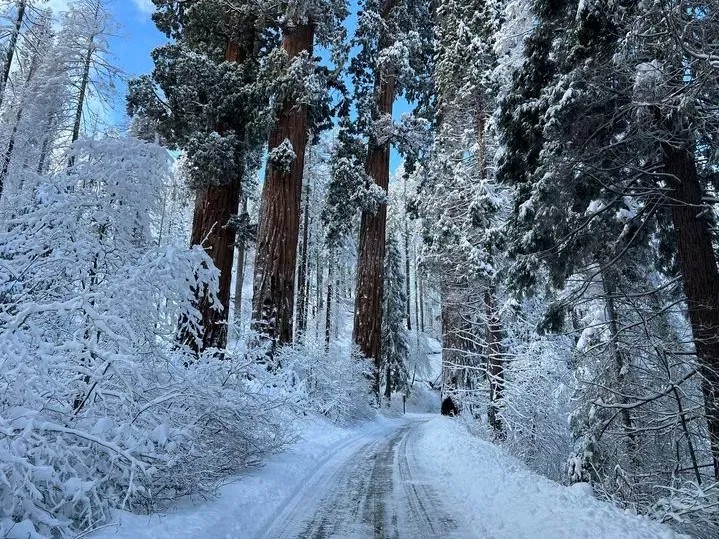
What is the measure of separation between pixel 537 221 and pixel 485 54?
9447mm

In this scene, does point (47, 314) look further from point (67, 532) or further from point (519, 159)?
point (519, 159)

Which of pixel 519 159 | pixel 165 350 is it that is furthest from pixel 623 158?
pixel 165 350

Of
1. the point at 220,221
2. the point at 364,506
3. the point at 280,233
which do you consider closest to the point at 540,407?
the point at 280,233

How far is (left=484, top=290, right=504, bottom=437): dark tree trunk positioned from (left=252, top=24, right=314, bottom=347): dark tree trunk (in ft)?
20.4

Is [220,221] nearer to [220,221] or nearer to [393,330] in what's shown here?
[220,221]

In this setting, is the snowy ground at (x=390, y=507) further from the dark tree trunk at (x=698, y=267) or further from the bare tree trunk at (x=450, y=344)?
the bare tree trunk at (x=450, y=344)

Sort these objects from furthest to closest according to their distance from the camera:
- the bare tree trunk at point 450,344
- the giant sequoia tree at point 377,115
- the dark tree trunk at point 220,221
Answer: the bare tree trunk at point 450,344, the giant sequoia tree at point 377,115, the dark tree trunk at point 220,221

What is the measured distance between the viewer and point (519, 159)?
8.29 m

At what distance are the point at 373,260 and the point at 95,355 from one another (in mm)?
12376

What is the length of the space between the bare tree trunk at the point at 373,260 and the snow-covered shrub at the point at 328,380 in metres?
0.88

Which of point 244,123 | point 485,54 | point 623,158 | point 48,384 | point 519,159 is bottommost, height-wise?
point 48,384

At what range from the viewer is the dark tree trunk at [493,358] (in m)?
13.2

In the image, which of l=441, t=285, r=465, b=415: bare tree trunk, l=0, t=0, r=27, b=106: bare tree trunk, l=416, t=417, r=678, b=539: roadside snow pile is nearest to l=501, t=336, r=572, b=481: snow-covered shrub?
l=441, t=285, r=465, b=415: bare tree trunk

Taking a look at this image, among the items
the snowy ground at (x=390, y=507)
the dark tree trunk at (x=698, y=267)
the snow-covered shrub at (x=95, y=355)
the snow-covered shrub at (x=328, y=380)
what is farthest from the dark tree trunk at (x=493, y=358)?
the snow-covered shrub at (x=95, y=355)
